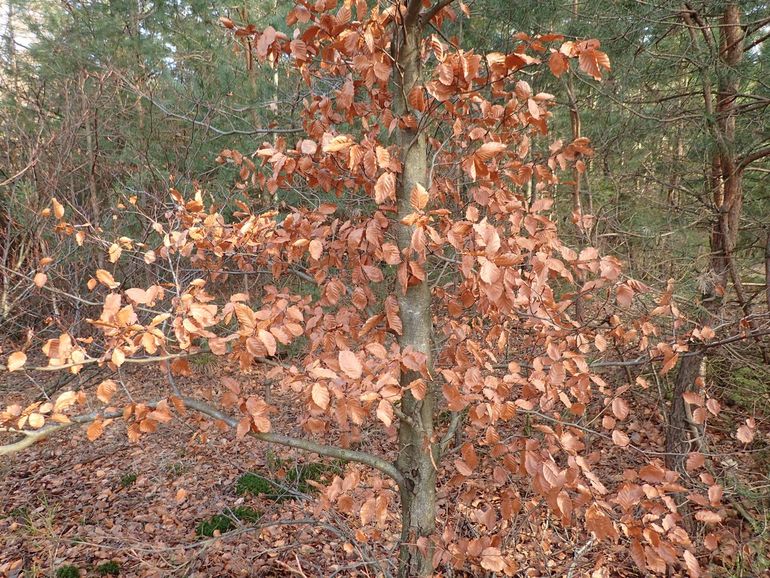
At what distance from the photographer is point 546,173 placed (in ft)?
6.88

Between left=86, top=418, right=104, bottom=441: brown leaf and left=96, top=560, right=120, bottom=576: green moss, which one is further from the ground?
left=86, top=418, right=104, bottom=441: brown leaf

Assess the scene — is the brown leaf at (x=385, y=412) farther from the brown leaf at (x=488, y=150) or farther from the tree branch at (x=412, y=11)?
the tree branch at (x=412, y=11)

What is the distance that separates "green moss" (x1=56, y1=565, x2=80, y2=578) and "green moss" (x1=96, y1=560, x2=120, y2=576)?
161 millimetres

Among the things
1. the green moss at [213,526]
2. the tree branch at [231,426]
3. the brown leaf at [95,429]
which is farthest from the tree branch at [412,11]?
the green moss at [213,526]

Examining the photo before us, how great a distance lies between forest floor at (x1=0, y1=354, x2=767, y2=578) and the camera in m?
3.68

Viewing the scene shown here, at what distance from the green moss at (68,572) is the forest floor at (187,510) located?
0.16 feet

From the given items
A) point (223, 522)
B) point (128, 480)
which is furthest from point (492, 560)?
point (128, 480)

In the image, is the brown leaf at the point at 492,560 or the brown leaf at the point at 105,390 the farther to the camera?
the brown leaf at the point at 492,560

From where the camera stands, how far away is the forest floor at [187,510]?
368 centimetres

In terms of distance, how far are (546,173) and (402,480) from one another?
5.50 feet

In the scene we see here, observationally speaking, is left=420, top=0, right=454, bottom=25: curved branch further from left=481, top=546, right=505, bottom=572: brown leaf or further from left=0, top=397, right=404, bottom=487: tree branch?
left=481, top=546, right=505, bottom=572: brown leaf

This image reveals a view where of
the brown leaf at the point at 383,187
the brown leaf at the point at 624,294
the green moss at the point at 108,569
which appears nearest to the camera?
the brown leaf at the point at 383,187

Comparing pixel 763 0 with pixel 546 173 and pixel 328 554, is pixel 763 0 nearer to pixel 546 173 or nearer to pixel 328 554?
pixel 546 173

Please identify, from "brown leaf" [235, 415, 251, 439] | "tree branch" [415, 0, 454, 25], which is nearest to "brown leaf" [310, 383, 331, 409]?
"brown leaf" [235, 415, 251, 439]
